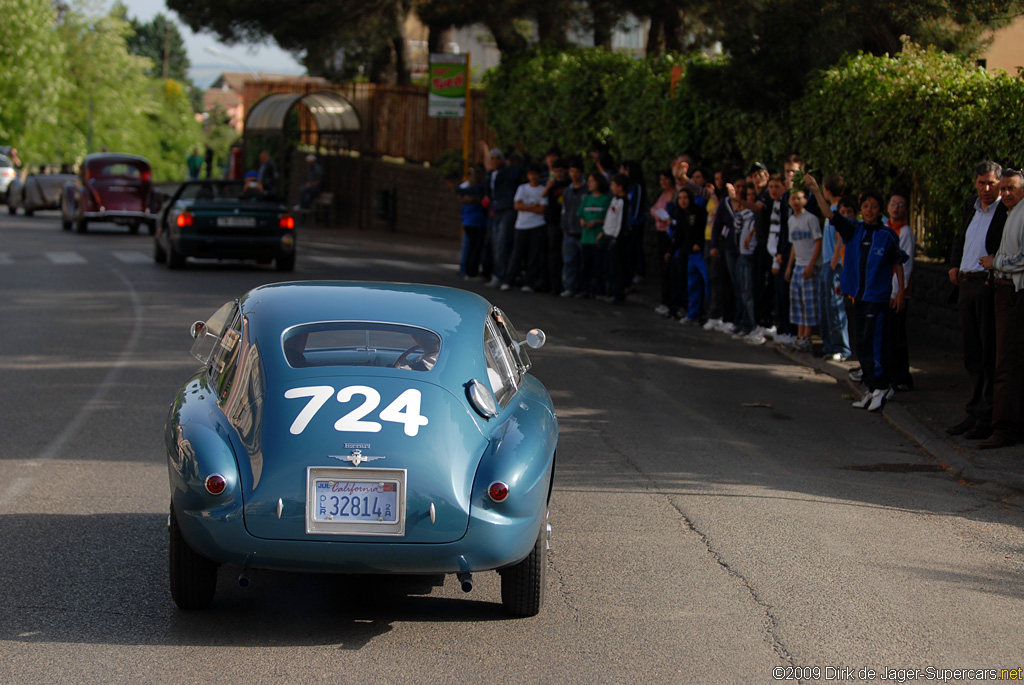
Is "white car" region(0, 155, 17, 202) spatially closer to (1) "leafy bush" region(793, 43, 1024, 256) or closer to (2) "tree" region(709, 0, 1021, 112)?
(2) "tree" region(709, 0, 1021, 112)

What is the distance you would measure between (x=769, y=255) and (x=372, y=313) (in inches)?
384

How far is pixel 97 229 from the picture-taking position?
32438mm

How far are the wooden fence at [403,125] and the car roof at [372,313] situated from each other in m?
24.9

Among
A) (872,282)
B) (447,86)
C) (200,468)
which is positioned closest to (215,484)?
(200,468)

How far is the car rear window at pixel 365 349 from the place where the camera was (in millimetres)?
5418

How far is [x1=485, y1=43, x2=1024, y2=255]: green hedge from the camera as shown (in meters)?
12.4

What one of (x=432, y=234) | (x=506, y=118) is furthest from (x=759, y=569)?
(x=432, y=234)

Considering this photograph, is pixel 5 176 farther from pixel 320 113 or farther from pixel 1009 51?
pixel 1009 51

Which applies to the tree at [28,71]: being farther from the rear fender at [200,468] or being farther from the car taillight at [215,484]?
the car taillight at [215,484]

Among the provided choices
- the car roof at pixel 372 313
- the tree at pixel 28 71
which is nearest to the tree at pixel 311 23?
the car roof at pixel 372 313

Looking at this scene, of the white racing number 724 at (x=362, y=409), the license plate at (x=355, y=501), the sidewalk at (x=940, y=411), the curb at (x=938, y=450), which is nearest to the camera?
the license plate at (x=355, y=501)

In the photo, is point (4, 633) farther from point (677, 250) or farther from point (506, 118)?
point (506, 118)

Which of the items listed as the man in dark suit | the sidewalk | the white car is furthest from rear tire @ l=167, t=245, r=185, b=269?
the white car

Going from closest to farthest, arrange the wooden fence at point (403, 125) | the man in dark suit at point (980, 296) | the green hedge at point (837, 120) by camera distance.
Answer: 1. the man in dark suit at point (980, 296)
2. the green hedge at point (837, 120)
3. the wooden fence at point (403, 125)
